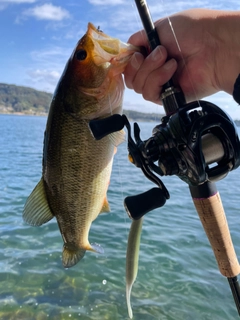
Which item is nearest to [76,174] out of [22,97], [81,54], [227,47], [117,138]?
[117,138]

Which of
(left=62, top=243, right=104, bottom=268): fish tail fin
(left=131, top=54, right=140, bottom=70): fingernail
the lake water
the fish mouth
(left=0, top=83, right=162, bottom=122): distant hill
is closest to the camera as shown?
the fish mouth

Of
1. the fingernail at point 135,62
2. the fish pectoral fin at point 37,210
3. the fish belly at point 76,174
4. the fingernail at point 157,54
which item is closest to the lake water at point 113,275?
the fish belly at point 76,174

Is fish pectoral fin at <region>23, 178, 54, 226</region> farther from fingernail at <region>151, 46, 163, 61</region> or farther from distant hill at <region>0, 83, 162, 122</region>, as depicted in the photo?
distant hill at <region>0, 83, 162, 122</region>

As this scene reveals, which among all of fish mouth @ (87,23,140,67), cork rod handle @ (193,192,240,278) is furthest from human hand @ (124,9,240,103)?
cork rod handle @ (193,192,240,278)

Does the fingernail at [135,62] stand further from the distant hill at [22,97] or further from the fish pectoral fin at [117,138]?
the distant hill at [22,97]

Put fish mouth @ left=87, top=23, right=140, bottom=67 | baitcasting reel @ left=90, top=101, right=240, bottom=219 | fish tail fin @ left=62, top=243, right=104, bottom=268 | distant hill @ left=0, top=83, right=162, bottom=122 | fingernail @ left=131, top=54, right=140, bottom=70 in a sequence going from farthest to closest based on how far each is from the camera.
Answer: distant hill @ left=0, top=83, right=162, bottom=122
fish tail fin @ left=62, top=243, right=104, bottom=268
fingernail @ left=131, top=54, right=140, bottom=70
fish mouth @ left=87, top=23, right=140, bottom=67
baitcasting reel @ left=90, top=101, right=240, bottom=219

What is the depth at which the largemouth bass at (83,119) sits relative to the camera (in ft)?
7.07

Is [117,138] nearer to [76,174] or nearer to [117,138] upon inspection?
[117,138]

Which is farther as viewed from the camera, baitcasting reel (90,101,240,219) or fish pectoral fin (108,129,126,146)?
fish pectoral fin (108,129,126,146)

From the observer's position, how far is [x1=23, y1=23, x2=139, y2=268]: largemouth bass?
2.16m

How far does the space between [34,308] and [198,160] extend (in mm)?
4045

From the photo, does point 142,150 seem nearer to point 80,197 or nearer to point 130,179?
point 80,197

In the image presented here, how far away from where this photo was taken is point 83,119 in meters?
2.18

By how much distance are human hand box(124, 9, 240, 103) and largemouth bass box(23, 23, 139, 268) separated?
0.63ft
